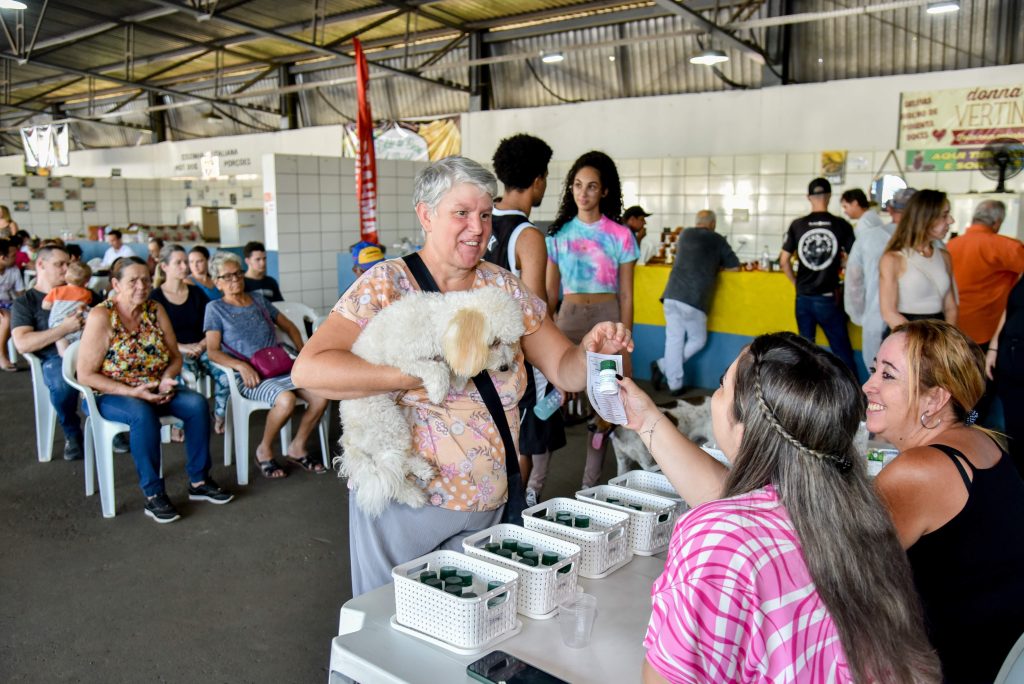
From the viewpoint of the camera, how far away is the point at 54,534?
3.59 metres

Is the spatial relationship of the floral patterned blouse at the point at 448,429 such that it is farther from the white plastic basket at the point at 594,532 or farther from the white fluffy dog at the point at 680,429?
the white fluffy dog at the point at 680,429

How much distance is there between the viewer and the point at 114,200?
1420cm

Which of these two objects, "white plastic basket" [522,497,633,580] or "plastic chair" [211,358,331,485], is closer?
"white plastic basket" [522,497,633,580]

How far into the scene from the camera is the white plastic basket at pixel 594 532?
1699mm

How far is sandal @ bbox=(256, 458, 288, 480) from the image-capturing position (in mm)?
4367

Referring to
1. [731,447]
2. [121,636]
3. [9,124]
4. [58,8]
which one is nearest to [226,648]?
[121,636]

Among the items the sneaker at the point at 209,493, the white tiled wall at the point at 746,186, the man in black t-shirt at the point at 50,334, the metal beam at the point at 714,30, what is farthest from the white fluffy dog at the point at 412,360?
the white tiled wall at the point at 746,186

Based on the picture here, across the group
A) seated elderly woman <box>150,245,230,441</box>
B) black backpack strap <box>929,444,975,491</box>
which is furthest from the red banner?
black backpack strap <box>929,444,975,491</box>

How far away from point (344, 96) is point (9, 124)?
459 inches

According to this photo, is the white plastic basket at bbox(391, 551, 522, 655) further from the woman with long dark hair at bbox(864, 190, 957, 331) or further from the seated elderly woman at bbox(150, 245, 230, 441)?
the seated elderly woman at bbox(150, 245, 230, 441)

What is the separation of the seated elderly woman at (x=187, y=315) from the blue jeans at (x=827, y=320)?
4.03m

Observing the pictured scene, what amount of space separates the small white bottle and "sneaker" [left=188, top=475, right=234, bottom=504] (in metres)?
2.93

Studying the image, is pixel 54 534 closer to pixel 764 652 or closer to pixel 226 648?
pixel 226 648

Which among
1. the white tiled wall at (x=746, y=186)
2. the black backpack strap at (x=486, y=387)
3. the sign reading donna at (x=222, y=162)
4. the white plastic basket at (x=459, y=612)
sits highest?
the sign reading donna at (x=222, y=162)
